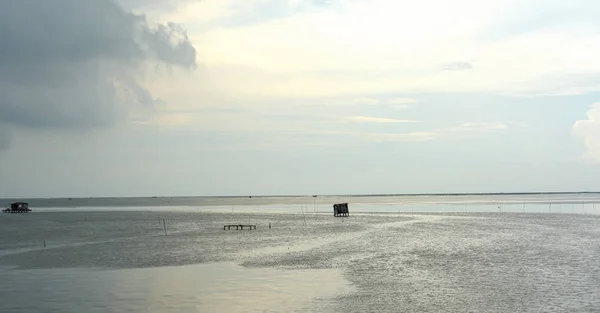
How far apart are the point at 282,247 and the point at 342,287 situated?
61.6ft

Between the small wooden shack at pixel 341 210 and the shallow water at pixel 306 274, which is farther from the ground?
the small wooden shack at pixel 341 210

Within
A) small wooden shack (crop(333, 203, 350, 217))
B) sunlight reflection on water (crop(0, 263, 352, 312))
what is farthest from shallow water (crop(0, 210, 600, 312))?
small wooden shack (crop(333, 203, 350, 217))

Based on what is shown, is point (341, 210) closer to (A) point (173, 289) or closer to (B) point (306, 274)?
(B) point (306, 274)

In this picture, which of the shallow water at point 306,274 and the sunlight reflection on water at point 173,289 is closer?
the sunlight reflection on water at point 173,289

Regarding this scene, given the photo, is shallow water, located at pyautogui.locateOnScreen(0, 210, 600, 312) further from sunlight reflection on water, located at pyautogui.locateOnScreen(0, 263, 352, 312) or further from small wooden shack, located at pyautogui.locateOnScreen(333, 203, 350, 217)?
small wooden shack, located at pyautogui.locateOnScreen(333, 203, 350, 217)

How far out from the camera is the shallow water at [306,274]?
923 inches

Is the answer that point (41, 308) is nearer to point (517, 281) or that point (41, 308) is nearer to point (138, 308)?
point (138, 308)

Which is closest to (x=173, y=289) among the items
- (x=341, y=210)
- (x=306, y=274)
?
(x=306, y=274)

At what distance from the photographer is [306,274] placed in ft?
101

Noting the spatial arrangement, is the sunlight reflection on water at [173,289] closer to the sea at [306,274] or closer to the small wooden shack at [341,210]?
the sea at [306,274]

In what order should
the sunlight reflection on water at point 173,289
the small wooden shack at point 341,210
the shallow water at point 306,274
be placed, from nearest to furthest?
the sunlight reflection on water at point 173,289, the shallow water at point 306,274, the small wooden shack at point 341,210

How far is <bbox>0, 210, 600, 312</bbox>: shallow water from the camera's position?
76.9 feet

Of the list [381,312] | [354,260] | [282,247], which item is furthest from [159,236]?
[381,312]

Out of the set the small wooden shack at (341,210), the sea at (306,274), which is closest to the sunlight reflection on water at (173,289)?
the sea at (306,274)
